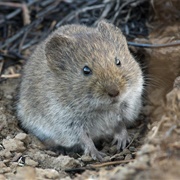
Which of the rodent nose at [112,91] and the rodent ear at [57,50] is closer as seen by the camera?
the rodent nose at [112,91]

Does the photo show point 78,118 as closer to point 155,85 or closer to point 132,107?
point 132,107

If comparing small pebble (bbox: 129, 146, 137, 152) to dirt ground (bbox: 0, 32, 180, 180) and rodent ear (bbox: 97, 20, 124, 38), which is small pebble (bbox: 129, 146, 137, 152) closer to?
dirt ground (bbox: 0, 32, 180, 180)

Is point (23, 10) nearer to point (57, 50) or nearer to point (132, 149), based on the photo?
point (57, 50)

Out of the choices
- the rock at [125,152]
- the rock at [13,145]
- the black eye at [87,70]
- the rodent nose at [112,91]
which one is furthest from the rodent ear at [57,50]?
the rock at [125,152]

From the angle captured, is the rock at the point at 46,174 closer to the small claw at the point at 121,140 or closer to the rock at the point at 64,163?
the rock at the point at 64,163

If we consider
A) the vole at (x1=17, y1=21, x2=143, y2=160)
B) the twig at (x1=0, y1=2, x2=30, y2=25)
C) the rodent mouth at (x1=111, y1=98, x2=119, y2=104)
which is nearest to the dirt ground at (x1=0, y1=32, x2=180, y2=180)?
the vole at (x1=17, y1=21, x2=143, y2=160)

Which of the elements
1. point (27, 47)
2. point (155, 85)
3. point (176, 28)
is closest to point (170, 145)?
point (155, 85)
